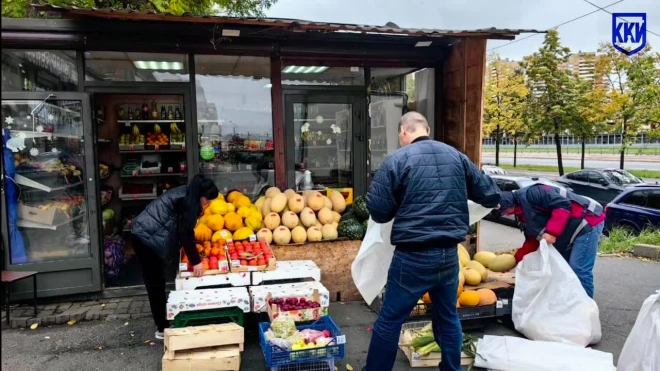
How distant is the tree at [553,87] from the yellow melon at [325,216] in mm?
17001

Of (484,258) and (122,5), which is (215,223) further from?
(122,5)

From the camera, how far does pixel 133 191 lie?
7.95 meters

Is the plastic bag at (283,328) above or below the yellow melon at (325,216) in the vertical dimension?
below

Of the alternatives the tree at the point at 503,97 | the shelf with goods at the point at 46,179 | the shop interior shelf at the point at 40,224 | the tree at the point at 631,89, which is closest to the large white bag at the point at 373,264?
the shelf with goods at the point at 46,179

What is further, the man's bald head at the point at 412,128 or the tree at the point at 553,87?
the tree at the point at 553,87

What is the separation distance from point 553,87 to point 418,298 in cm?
1942

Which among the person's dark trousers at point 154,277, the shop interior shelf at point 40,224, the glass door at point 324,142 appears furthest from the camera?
the glass door at point 324,142

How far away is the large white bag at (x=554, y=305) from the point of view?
4.50m

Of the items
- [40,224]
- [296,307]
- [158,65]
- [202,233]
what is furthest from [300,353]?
[158,65]

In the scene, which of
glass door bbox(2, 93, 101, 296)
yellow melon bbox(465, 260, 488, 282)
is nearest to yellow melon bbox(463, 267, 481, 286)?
yellow melon bbox(465, 260, 488, 282)

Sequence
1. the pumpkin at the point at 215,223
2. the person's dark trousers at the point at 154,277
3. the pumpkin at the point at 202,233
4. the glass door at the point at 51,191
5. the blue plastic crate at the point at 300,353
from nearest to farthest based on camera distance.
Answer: the blue plastic crate at the point at 300,353
the person's dark trousers at the point at 154,277
the glass door at the point at 51,191
the pumpkin at the point at 202,233
the pumpkin at the point at 215,223

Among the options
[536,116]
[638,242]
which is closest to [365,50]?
[638,242]

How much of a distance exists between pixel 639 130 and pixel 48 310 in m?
19.4

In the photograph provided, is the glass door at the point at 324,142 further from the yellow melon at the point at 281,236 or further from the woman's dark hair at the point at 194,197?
the woman's dark hair at the point at 194,197
